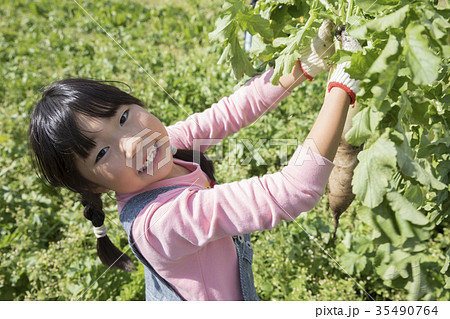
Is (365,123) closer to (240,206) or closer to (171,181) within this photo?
(240,206)

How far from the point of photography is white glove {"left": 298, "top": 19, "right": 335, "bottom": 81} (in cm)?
148

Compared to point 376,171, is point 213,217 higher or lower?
lower

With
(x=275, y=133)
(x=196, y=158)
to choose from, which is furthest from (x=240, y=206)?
(x=275, y=133)

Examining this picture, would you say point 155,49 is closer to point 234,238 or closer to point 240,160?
point 240,160

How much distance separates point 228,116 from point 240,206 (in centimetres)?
62

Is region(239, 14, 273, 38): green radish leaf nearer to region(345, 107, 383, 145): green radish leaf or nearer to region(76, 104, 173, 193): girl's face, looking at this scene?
region(76, 104, 173, 193): girl's face

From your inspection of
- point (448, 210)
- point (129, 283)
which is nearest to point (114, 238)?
point (129, 283)

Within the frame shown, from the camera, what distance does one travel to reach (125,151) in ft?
4.35

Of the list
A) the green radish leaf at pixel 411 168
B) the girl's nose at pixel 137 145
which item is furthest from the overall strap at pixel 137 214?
the green radish leaf at pixel 411 168

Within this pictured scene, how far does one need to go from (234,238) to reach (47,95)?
2.63 ft

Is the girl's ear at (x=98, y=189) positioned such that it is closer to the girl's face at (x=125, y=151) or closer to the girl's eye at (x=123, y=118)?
the girl's face at (x=125, y=151)

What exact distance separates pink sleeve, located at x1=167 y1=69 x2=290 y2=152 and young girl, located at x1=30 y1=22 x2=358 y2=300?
0.13 metres

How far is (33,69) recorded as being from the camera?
5004 millimetres

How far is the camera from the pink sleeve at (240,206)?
3.98 ft
